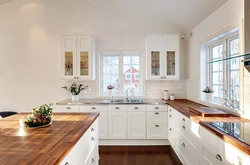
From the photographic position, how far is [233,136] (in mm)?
1359

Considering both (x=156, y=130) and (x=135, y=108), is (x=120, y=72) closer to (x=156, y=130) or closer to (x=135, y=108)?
(x=135, y=108)

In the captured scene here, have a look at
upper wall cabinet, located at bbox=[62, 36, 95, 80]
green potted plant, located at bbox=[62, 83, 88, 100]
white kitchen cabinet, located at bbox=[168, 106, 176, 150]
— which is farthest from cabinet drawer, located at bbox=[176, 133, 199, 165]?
green potted plant, located at bbox=[62, 83, 88, 100]

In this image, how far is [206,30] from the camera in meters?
3.03

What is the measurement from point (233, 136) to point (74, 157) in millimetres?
1314

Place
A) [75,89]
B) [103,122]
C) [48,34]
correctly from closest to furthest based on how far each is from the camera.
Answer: [103,122]
[75,89]
[48,34]

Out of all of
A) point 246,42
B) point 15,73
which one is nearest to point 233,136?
point 246,42

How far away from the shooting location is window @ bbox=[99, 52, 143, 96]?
4191 mm

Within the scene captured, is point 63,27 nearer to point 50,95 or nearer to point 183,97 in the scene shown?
point 50,95

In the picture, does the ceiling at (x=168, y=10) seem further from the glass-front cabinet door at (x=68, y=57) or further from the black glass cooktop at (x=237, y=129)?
the black glass cooktop at (x=237, y=129)

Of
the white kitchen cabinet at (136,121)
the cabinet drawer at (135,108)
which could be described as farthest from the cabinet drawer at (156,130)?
the cabinet drawer at (135,108)

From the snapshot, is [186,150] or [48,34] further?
[48,34]

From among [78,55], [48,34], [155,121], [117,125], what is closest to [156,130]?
[155,121]

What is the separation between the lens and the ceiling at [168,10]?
2.75m

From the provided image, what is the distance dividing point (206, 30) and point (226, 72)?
88cm
